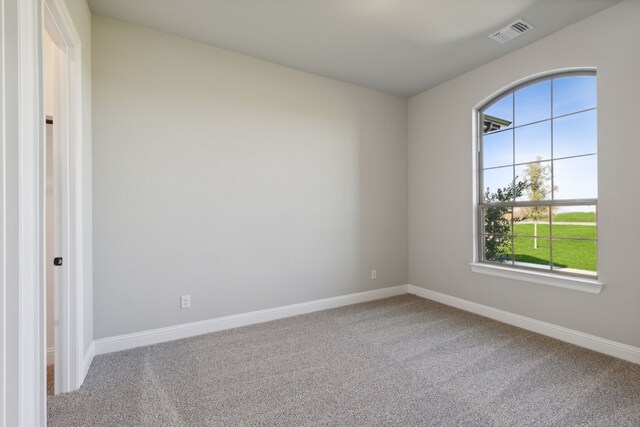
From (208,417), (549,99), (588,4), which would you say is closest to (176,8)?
(208,417)

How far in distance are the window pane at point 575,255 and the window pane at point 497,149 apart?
983 mm

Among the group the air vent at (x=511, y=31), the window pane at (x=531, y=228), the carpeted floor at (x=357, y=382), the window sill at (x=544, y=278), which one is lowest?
the carpeted floor at (x=357, y=382)

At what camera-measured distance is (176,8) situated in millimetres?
2359

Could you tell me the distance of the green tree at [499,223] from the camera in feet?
10.5

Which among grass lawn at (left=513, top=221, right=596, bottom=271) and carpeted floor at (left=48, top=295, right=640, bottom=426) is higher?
grass lawn at (left=513, top=221, right=596, bottom=271)

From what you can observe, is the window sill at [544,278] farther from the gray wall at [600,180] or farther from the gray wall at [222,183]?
the gray wall at [222,183]

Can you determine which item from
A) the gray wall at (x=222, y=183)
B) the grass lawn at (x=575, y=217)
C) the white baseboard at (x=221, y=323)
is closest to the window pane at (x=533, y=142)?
the grass lawn at (x=575, y=217)

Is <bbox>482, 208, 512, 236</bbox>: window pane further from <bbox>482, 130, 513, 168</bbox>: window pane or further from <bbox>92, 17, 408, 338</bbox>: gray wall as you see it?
<bbox>92, 17, 408, 338</bbox>: gray wall

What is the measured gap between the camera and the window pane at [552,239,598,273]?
2635 millimetres

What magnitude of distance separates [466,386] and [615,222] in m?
1.79

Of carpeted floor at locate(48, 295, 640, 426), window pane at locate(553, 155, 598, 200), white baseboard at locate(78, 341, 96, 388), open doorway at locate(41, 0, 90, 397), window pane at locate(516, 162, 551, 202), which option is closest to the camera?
carpeted floor at locate(48, 295, 640, 426)

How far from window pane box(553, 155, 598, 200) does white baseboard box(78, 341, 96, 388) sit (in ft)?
13.5

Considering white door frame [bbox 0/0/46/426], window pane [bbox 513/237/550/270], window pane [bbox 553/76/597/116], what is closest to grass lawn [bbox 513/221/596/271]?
window pane [bbox 513/237/550/270]

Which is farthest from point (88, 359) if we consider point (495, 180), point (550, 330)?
point (495, 180)
